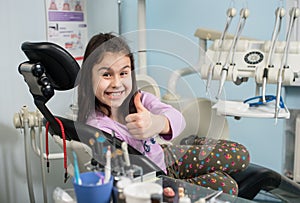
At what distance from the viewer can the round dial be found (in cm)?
128

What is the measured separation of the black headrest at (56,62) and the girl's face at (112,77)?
55mm

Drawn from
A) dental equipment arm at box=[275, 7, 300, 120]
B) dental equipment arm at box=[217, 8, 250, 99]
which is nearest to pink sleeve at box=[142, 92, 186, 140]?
dental equipment arm at box=[217, 8, 250, 99]

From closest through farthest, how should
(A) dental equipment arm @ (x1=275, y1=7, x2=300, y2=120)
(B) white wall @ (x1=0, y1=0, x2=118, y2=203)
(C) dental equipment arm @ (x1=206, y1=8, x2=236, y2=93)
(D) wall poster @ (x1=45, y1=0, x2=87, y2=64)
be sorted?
1. (C) dental equipment arm @ (x1=206, y1=8, x2=236, y2=93)
2. (A) dental equipment arm @ (x1=275, y1=7, x2=300, y2=120)
3. (B) white wall @ (x1=0, y1=0, x2=118, y2=203)
4. (D) wall poster @ (x1=45, y1=0, x2=87, y2=64)

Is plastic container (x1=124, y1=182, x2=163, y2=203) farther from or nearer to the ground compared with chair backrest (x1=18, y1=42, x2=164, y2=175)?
nearer to the ground

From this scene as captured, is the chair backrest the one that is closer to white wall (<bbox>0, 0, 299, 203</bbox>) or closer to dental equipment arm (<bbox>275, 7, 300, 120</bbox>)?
white wall (<bbox>0, 0, 299, 203</bbox>)

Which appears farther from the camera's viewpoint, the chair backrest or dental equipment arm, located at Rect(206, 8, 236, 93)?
dental equipment arm, located at Rect(206, 8, 236, 93)

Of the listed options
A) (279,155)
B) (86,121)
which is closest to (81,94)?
(86,121)

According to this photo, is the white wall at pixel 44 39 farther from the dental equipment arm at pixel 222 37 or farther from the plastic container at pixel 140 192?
the plastic container at pixel 140 192

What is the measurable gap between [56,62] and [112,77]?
0.45ft

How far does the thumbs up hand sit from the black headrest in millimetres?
170

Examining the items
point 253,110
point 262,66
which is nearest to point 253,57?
point 262,66

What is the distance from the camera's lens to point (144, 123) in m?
0.87

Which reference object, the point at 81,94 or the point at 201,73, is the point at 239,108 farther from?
the point at 81,94

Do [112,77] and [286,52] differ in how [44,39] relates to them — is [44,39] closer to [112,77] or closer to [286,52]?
[112,77]
